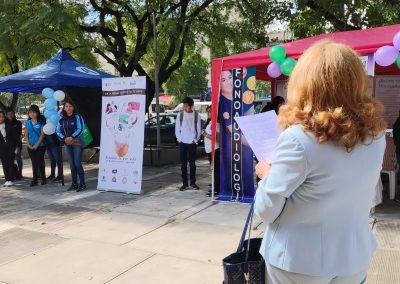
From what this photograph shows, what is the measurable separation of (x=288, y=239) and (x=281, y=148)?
37 centimetres

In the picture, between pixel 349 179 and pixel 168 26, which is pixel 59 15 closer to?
pixel 168 26

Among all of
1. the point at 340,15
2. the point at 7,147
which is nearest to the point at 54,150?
the point at 7,147

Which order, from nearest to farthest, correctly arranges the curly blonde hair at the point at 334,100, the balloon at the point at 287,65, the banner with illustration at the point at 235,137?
the curly blonde hair at the point at 334,100, the balloon at the point at 287,65, the banner with illustration at the point at 235,137

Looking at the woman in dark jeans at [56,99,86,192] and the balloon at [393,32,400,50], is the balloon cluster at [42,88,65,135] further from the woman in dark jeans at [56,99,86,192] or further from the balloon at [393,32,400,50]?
the balloon at [393,32,400,50]

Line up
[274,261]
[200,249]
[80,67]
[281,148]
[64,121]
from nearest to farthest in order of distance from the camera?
[281,148]
[274,261]
[200,249]
[64,121]
[80,67]

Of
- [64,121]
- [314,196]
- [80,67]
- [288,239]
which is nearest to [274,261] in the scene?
[288,239]

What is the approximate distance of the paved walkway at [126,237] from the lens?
442 cm

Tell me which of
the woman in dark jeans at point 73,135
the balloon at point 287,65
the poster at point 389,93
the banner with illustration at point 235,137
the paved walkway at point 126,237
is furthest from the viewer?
the woman in dark jeans at point 73,135

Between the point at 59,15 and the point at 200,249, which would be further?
the point at 59,15

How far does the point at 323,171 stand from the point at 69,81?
8.70 meters

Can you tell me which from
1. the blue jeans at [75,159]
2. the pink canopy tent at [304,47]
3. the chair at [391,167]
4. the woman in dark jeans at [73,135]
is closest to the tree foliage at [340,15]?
the pink canopy tent at [304,47]

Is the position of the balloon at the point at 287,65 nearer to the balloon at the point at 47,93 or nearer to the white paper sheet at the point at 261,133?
the white paper sheet at the point at 261,133

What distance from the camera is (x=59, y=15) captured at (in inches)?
415

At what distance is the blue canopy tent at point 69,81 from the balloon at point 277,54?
5090 millimetres
